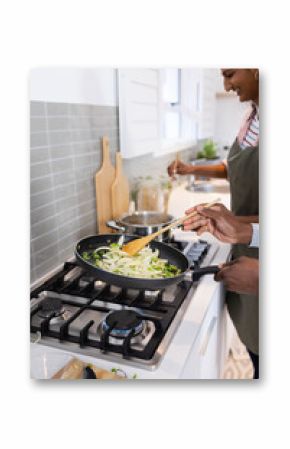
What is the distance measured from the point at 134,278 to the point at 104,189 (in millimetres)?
412

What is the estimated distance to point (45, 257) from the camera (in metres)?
0.96

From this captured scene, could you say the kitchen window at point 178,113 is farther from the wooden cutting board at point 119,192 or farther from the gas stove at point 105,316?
the gas stove at point 105,316

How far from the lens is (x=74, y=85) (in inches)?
38.9

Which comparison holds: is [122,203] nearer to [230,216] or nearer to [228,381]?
[230,216]

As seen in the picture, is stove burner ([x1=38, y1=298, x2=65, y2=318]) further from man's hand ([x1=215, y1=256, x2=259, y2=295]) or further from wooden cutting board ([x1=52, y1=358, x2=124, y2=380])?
man's hand ([x1=215, y1=256, x2=259, y2=295])

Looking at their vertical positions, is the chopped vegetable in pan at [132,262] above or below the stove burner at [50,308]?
above

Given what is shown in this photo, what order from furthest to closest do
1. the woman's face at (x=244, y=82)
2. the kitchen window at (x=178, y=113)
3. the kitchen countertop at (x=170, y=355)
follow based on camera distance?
1. the kitchen window at (x=178, y=113)
2. the woman's face at (x=244, y=82)
3. the kitchen countertop at (x=170, y=355)

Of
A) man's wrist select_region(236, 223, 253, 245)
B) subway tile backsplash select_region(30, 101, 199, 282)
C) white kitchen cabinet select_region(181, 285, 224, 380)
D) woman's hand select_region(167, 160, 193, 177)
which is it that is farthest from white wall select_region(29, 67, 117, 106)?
white kitchen cabinet select_region(181, 285, 224, 380)

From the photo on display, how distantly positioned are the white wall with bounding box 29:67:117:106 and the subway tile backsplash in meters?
0.02

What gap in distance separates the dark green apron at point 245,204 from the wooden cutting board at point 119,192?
1.02 feet

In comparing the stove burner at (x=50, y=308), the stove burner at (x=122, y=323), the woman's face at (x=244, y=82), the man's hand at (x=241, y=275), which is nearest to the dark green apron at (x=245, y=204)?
the man's hand at (x=241, y=275)

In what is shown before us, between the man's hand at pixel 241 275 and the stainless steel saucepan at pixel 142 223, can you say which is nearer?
the man's hand at pixel 241 275

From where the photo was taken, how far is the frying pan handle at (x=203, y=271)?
1039mm

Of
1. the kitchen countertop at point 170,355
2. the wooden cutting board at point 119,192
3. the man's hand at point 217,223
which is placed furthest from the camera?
the wooden cutting board at point 119,192
